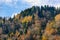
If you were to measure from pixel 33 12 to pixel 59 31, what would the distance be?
7040cm

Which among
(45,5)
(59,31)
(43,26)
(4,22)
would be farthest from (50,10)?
(59,31)

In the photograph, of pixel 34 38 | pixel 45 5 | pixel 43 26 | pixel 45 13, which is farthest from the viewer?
pixel 45 5

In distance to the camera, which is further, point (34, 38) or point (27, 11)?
point (27, 11)

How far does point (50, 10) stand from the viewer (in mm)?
180500

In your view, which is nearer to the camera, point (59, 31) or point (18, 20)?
point (59, 31)

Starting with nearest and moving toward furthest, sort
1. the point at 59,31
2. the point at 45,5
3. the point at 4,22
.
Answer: the point at 59,31
the point at 4,22
the point at 45,5

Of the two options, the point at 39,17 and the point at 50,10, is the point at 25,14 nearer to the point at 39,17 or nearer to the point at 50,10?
the point at 39,17

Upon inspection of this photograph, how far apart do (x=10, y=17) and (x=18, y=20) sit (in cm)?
738

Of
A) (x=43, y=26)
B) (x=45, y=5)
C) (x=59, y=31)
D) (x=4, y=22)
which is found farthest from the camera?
(x=45, y=5)

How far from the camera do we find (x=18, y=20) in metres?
163

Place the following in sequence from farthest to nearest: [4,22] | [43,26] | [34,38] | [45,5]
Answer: [45,5]
[4,22]
[43,26]
[34,38]

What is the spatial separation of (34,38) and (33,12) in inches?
3029

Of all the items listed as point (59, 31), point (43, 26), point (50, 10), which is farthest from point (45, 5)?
point (59, 31)

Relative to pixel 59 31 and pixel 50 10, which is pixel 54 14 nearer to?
pixel 50 10
